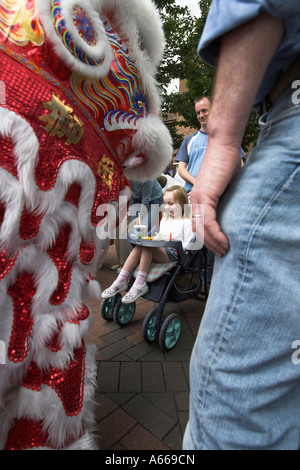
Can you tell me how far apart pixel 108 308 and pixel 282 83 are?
200 cm

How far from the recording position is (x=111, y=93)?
875 millimetres

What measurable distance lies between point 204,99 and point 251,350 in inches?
106

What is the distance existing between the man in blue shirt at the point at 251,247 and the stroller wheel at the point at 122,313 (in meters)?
1.50

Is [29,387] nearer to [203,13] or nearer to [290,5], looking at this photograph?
[290,5]

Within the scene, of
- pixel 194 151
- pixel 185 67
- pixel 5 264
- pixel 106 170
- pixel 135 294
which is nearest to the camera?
pixel 5 264

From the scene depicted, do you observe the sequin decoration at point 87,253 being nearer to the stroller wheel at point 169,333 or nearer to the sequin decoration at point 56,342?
the sequin decoration at point 56,342

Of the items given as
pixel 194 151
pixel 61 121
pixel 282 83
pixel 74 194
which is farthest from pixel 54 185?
pixel 194 151

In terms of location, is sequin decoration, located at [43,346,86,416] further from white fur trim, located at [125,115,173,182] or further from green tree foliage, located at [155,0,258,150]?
green tree foliage, located at [155,0,258,150]

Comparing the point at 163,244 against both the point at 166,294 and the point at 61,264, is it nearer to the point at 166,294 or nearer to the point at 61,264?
the point at 166,294

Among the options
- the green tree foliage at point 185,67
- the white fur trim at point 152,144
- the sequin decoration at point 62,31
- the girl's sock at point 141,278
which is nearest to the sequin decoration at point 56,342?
the white fur trim at point 152,144

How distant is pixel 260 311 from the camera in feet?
2.08

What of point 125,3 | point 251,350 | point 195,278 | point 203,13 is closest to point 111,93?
point 125,3

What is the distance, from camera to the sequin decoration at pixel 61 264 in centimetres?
78

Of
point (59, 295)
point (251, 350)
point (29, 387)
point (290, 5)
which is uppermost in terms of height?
point (290, 5)
